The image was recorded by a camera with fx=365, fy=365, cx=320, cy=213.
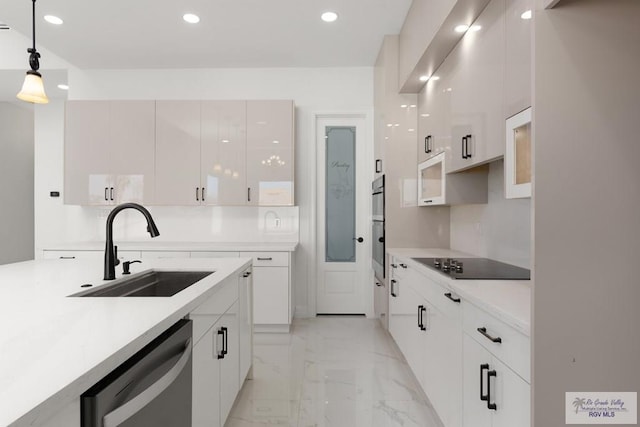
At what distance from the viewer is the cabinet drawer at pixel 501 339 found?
1.09 m

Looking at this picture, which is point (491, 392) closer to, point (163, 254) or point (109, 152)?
point (163, 254)

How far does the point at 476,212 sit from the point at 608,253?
6.17 feet

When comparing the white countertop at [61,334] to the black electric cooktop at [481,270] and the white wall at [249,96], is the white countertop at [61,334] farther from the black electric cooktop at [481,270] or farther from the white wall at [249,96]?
the white wall at [249,96]

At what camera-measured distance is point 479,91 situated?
1.98m

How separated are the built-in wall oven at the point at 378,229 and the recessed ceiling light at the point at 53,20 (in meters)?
3.15

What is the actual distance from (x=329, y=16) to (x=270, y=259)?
7.34 feet

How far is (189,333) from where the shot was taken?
125 cm

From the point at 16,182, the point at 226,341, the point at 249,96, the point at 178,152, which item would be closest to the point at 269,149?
the point at 249,96

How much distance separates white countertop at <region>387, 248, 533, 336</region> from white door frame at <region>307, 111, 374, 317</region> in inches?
83.7

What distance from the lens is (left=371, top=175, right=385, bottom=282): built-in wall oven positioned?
3383 mm

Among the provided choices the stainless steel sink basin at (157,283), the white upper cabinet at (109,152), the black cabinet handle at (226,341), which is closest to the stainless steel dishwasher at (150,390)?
the black cabinet handle at (226,341)

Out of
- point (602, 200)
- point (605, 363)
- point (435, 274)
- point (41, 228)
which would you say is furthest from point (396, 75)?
point (41, 228)

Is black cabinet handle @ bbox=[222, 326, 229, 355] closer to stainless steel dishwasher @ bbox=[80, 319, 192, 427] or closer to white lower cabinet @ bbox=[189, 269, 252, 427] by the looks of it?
white lower cabinet @ bbox=[189, 269, 252, 427]

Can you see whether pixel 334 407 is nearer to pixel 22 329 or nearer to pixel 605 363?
pixel 605 363
